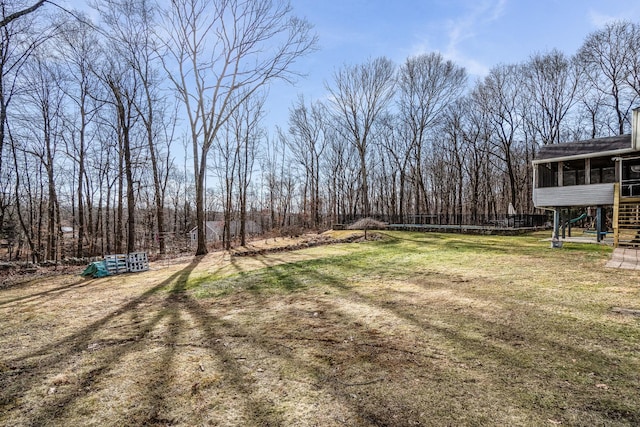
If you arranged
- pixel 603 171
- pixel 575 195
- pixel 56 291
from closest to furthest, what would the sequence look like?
1. pixel 56 291
2. pixel 575 195
3. pixel 603 171

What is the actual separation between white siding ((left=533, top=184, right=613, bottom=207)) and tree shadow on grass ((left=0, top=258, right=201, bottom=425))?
14.0 meters

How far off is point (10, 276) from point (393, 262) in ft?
39.5

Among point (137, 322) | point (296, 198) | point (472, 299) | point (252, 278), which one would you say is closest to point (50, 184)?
point (252, 278)

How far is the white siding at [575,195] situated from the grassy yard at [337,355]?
21.0ft

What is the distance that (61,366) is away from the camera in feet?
10.0

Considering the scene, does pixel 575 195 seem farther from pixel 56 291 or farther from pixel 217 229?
pixel 217 229

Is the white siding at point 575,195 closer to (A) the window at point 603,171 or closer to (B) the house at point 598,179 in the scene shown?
(B) the house at point 598,179

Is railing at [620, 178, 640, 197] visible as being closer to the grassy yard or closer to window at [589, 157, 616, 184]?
window at [589, 157, 616, 184]

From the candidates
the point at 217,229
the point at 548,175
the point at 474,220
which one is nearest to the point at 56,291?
the point at 548,175

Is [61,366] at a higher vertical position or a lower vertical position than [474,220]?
lower

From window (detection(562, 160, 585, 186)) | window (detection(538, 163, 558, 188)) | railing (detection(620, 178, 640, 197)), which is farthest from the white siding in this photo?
window (detection(562, 160, 585, 186))

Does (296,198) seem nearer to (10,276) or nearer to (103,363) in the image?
(10,276)

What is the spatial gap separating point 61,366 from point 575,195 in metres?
15.1

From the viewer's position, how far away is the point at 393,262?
8.85 meters
